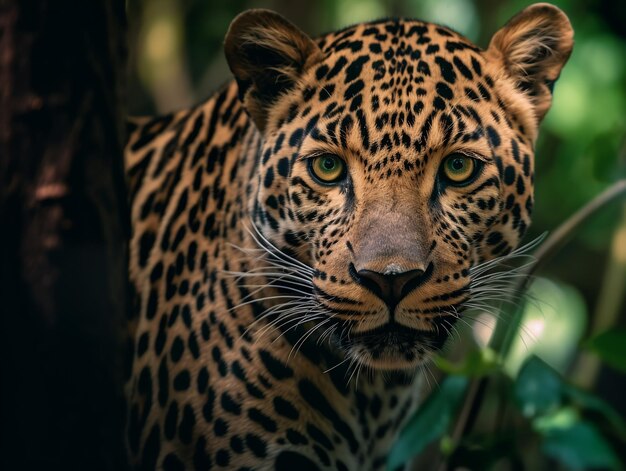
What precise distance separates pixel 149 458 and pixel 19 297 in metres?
1.52

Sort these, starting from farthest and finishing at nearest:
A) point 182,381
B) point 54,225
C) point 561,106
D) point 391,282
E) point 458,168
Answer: point 561,106, point 182,381, point 458,168, point 391,282, point 54,225

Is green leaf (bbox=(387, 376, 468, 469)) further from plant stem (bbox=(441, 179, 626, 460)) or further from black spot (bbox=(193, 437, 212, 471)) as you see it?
black spot (bbox=(193, 437, 212, 471))

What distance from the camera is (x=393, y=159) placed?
3.57 metres

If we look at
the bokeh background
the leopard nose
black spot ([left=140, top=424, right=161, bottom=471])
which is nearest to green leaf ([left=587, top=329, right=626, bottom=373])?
the bokeh background

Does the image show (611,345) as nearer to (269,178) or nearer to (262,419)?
(262,419)

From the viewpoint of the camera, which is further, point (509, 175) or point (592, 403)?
point (592, 403)

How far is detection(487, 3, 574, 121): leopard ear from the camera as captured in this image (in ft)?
12.8

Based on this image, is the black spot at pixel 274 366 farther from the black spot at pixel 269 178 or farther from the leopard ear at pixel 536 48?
the leopard ear at pixel 536 48

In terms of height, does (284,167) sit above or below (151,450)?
above

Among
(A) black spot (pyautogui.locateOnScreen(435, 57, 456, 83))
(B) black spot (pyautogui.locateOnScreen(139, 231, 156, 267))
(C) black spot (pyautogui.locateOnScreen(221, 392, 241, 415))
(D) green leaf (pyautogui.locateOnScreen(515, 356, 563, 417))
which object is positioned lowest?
(C) black spot (pyautogui.locateOnScreen(221, 392, 241, 415))

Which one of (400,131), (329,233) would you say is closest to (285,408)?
(329,233)

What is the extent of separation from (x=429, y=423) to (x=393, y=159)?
50.4 inches

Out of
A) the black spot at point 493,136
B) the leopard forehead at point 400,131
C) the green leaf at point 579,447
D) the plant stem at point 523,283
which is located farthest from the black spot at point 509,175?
the green leaf at point 579,447

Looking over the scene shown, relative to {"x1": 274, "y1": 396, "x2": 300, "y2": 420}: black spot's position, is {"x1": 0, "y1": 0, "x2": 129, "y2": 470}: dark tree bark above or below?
above
